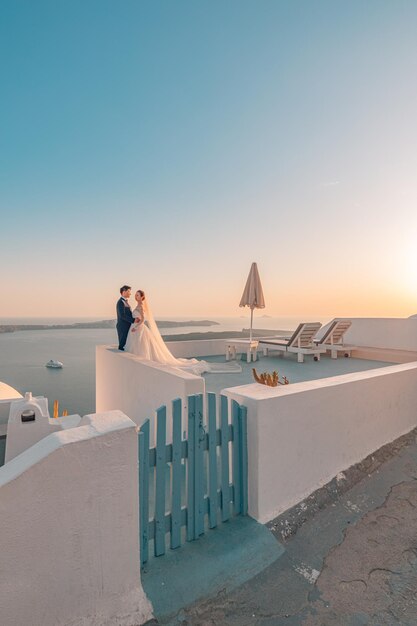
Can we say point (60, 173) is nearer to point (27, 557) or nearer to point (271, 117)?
point (271, 117)

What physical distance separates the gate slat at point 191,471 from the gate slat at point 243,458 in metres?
0.54

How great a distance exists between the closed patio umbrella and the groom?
4.11 meters

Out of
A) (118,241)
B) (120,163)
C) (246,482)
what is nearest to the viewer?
(246,482)

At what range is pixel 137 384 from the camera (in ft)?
17.8

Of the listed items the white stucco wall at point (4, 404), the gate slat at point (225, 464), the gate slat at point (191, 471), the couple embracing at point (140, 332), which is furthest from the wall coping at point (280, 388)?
the white stucco wall at point (4, 404)

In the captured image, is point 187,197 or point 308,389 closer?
point 308,389

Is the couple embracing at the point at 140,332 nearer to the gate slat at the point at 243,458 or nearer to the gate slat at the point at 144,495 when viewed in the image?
the gate slat at the point at 243,458

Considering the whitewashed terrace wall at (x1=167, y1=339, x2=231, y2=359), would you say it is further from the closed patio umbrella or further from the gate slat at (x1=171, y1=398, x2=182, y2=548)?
the gate slat at (x1=171, y1=398, x2=182, y2=548)

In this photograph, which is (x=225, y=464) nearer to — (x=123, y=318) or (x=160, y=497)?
(x=160, y=497)

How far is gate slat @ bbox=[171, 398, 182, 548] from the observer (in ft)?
7.84

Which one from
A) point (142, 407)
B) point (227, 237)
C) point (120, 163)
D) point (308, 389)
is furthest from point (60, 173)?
point (308, 389)

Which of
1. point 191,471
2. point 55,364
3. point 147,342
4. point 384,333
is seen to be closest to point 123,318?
point 147,342

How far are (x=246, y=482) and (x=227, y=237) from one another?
1212 centimetres

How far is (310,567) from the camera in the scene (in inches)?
94.2
